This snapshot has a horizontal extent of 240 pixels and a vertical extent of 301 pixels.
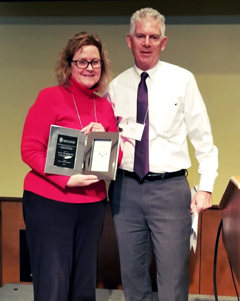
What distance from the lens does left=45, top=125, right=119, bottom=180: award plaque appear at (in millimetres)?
1788

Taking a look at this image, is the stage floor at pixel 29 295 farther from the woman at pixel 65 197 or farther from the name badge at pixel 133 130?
the name badge at pixel 133 130

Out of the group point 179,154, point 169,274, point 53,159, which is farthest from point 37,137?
point 169,274

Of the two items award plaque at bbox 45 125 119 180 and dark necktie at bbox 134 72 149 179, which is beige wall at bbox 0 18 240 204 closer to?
dark necktie at bbox 134 72 149 179

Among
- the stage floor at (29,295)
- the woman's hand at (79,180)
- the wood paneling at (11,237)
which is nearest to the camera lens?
the woman's hand at (79,180)

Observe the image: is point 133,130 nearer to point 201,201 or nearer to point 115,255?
Result: point 201,201

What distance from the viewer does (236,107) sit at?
9.67ft

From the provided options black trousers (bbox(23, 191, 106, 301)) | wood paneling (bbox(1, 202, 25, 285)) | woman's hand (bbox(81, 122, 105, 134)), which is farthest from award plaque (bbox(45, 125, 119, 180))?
wood paneling (bbox(1, 202, 25, 285))

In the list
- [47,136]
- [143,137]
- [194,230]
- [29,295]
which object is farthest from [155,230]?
[29,295]

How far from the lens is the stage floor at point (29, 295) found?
2883 millimetres

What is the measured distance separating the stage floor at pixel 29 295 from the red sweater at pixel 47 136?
1282 millimetres

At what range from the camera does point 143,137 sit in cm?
210

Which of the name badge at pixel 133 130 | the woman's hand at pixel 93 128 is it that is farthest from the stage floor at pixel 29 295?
the woman's hand at pixel 93 128

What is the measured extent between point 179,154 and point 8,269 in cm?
179

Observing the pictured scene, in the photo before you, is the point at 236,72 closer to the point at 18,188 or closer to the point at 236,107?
the point at 236,107
